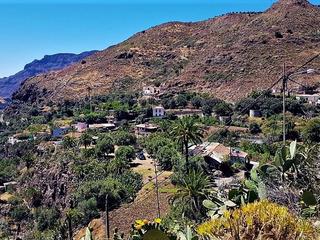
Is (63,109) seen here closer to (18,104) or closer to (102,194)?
(18,104)

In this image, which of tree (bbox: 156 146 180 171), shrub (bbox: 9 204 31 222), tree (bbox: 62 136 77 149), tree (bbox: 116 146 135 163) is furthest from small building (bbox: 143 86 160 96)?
shrub (bbox: 9 204 31 222)

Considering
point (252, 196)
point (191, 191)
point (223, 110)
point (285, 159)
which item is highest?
point (285, 159)

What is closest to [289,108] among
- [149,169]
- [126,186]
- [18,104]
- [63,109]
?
[149,169]

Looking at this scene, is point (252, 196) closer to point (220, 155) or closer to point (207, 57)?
point (220, 155)

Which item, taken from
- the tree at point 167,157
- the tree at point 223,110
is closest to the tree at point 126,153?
the tree at point 167,157

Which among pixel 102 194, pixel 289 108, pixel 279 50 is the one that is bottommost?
pixel 102 194

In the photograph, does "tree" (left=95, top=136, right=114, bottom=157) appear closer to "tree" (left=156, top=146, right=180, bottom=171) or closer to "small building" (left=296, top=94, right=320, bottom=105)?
"tree" (left=156, top=146, right=180, bottom=171)

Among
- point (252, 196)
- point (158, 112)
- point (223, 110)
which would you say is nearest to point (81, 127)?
point (158, 112)

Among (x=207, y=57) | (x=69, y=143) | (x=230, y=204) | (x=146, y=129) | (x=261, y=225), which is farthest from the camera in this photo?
(x=207, y=57)

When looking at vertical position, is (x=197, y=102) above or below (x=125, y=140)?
above
